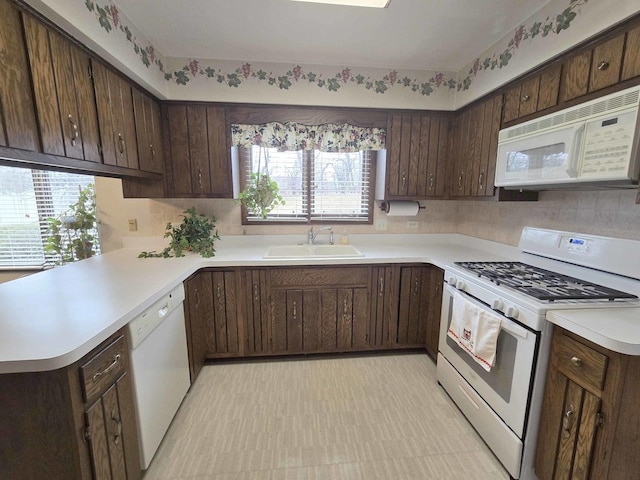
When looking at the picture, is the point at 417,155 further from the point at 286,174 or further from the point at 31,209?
the point at 31,209

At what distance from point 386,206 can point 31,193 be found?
3.11 metres

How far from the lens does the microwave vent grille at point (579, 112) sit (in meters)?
1.17

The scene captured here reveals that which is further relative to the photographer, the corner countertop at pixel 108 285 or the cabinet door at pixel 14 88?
the cabinet door at pixel 14 88

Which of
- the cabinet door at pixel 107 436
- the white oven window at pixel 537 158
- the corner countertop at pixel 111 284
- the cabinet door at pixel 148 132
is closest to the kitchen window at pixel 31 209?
the corner countertop at pixel 111 284

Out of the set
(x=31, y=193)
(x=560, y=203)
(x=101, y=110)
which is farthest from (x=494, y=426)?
(x=31, y=193)

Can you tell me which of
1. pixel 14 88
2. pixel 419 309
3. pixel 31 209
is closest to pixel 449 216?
pixel 419 309

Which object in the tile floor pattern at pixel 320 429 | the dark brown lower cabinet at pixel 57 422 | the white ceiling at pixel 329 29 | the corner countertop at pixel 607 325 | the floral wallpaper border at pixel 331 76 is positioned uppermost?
the white ceiling at pixel 329 29

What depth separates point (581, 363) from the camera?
1.13 meters

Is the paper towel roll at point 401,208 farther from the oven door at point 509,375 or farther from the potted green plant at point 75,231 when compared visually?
the potted green plant at point 75,231

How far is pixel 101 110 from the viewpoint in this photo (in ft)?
5.35

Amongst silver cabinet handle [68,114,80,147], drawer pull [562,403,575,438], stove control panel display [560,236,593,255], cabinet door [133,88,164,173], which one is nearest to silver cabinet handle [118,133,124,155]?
cabinet door [133,88,164,173]

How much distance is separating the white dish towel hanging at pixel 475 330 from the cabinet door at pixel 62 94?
2.30m

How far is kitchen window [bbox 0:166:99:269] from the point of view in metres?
2.32

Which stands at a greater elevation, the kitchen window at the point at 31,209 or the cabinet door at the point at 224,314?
the kitchen window at the point at 31,209
